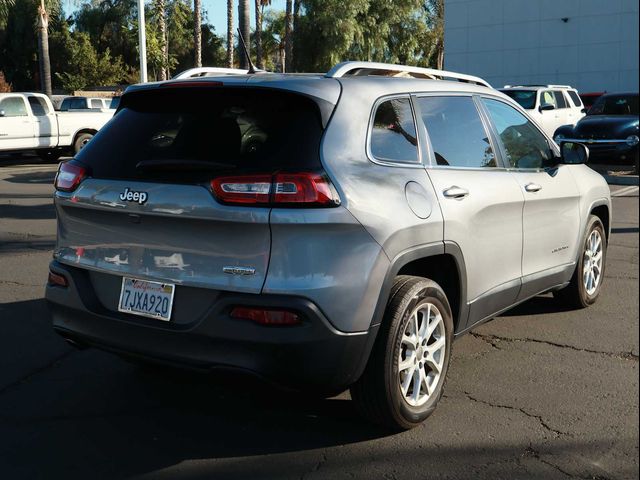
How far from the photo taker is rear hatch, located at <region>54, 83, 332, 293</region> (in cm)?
341

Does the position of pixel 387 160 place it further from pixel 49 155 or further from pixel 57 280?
pixel 49 155

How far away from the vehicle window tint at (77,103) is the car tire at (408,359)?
80.6 ft

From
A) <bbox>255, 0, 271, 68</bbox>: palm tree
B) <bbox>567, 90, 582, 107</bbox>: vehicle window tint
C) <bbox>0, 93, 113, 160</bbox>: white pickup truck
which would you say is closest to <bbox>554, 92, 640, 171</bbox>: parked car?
<bbox>567, 90, 582, 107</bbox>: vehicle window tint

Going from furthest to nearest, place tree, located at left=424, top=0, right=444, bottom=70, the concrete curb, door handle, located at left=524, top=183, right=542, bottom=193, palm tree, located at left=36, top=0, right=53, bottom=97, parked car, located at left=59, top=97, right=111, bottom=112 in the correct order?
tree, located at left=424, top=0, right=444, bottom=70 < palm tree, located at left=36, top=0, right=53, bottom=97 < parked car, located at left=59, top=97, right=111, bottom=112 < the concrete curb < door handle, located at left=524, top=183, right=542, bottom=193

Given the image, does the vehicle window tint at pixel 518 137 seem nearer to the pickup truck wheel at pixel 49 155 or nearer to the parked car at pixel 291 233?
the parked car at pixel 291 233

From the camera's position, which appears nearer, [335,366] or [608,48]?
[335,366]

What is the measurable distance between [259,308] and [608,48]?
40.4 metres

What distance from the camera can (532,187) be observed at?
4.95m

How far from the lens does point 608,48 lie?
39219 millimetres

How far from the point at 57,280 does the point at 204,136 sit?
1.15m

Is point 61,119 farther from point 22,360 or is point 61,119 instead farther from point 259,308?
point 259,308

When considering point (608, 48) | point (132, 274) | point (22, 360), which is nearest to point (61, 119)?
point (22, 360)

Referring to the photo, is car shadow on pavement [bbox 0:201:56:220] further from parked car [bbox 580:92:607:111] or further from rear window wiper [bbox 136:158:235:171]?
parked car [bbox 580:92:607:111]

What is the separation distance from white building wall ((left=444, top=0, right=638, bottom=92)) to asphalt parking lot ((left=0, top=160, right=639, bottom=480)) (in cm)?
3569
